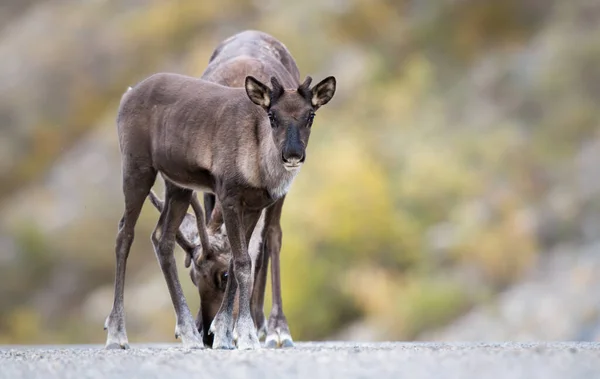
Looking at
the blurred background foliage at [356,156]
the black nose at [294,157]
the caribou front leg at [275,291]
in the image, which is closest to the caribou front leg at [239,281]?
the black nose at [294,157]

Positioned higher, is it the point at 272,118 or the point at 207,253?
the point at 272,118

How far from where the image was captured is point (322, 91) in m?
14.5

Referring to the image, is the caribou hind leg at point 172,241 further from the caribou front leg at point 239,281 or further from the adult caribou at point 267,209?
the caribou front leg at point 239,281

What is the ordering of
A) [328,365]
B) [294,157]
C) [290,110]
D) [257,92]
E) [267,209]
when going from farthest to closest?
1. [267,209]
2. [257,92]
3. [290,110]
4. [294,157]
5. [328,365]

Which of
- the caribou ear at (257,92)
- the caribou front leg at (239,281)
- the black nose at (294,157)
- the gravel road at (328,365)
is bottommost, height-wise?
the gravel road at (328,365)

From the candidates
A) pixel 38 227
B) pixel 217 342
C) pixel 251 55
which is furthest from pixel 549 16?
pixel 217 342

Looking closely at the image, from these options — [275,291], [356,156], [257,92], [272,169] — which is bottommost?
[275,291]

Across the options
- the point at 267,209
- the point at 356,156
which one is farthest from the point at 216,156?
A: the point at 356,156

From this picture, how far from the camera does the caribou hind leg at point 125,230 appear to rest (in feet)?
51.7

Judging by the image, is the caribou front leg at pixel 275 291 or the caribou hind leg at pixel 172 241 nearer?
the caribou hind leg at pixel 172 241

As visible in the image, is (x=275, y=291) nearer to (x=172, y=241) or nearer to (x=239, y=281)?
(x=172, y=241)

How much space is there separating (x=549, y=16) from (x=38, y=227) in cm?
2395

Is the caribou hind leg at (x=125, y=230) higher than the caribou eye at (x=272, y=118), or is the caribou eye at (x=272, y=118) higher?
the caribou eye at (x=272, y=118)

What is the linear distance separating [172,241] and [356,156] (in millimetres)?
29156
